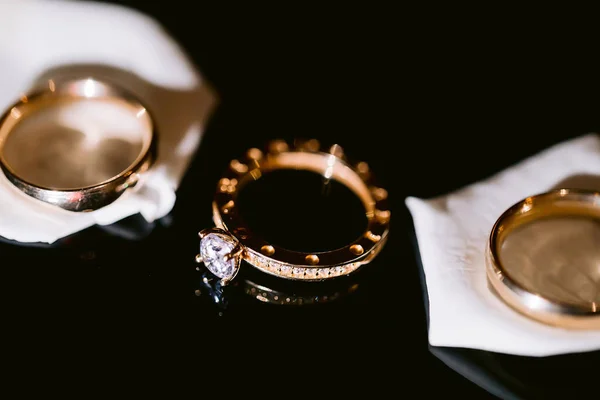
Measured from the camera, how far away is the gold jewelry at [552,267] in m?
0.67

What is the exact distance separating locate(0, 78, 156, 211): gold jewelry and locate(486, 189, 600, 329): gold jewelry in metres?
0.38

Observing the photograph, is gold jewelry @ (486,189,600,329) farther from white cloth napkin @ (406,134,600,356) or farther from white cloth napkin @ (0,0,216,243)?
white cloth napkin @ (0,0,216,243)

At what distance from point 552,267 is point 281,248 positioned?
279 mm

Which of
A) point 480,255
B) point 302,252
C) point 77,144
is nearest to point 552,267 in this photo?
point 480,255

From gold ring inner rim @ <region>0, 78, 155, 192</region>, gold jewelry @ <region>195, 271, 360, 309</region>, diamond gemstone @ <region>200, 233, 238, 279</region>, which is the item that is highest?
gold ring inner rim @ <region>0, 78, 155, 192</region>

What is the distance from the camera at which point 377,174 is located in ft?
2.83

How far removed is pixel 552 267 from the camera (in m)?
0.75

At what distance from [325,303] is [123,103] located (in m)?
0.33

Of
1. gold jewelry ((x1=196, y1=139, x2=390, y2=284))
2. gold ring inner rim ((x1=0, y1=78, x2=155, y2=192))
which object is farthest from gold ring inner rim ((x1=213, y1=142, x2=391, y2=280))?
gold ring inner rim ((x1=0, y1=78, x2=155, y2=192))

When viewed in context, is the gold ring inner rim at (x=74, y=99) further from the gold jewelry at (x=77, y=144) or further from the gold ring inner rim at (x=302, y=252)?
the gold ring inner rim at (x=302, y=252)

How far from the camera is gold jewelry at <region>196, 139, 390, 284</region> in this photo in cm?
71

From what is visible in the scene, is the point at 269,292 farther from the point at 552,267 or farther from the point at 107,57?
the point at 107,57

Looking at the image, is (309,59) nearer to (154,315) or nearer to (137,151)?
(137,151)

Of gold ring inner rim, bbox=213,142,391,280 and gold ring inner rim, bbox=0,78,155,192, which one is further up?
gold ring inner rim, bbox=0,78,155,192
